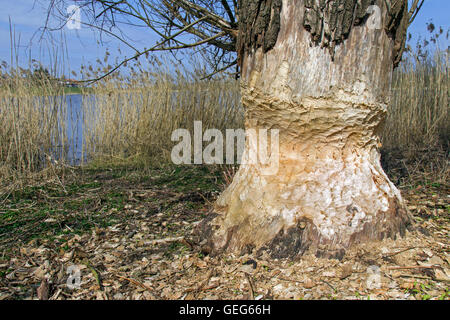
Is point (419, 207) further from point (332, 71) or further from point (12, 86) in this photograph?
point (12, 86)

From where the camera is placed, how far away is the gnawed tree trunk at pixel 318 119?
153 cm

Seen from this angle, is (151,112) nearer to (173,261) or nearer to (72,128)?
(72,128)

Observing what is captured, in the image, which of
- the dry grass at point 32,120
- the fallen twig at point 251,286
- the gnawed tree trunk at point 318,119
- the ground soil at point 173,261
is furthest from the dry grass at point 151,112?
the fallen twig at point 251,286

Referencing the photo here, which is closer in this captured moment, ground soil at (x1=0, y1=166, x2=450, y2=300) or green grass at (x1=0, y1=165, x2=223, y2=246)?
ground soil at (x1=0, y1=166, x2=450, y2=300)

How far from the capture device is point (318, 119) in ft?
5.24

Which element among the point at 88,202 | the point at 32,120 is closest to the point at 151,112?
the point at 32,120

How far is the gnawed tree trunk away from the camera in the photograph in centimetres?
153

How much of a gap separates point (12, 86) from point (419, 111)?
5.66m

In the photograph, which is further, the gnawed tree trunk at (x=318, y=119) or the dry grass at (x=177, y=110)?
the dry grass at (x=177, y=110)

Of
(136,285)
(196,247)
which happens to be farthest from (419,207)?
(136,285)

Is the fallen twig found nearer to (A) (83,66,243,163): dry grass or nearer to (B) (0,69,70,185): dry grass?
(B) (0,69,70,185): dry grass

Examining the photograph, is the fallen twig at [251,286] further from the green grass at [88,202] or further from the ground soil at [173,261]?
the green grass at [88,202]
